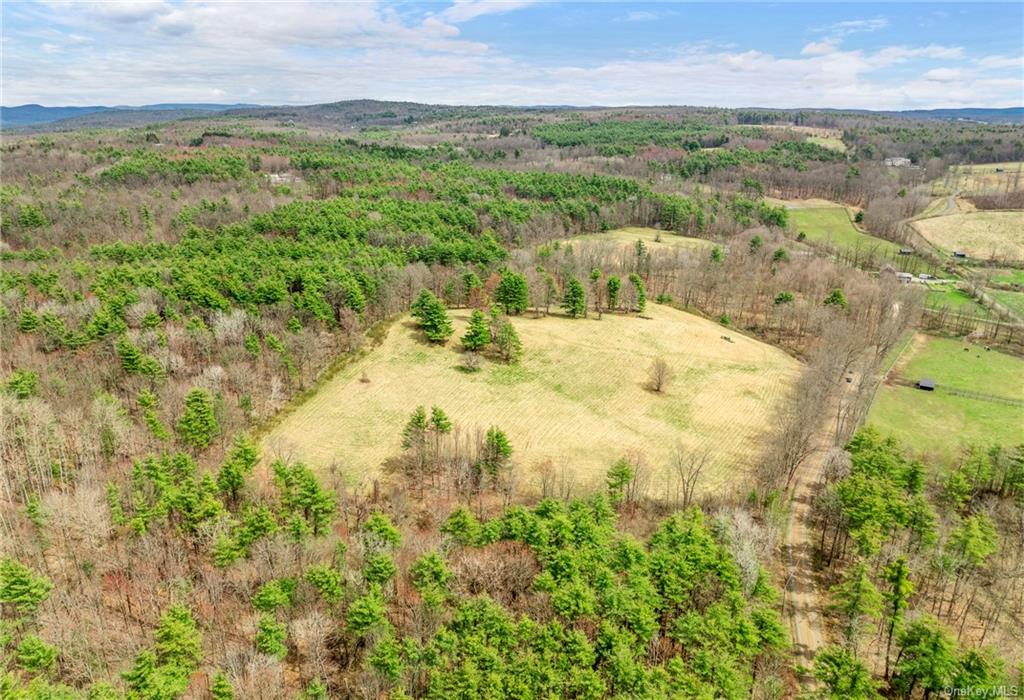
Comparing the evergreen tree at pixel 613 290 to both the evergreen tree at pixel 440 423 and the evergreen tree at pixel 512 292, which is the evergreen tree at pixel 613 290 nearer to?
the evergreen tree at pixel 512 292

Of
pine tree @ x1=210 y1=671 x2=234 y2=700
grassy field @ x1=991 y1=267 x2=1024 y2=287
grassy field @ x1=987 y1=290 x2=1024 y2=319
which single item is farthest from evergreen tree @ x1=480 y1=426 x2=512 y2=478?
grassy field @ x1=991 y1=267 x2=1024 y2=287

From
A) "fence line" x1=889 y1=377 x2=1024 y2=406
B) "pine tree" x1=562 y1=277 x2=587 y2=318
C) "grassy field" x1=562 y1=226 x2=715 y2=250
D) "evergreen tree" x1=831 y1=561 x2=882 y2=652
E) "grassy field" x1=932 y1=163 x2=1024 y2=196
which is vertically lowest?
"evergreen tree" x1=831 y1=561 x2=882 y2=652

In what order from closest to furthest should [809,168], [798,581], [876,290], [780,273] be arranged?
[798,581] → [876,290] → [780,273] → [809,168]

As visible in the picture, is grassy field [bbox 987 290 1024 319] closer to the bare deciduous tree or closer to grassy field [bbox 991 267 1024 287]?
grassy field [bbox 991 267 1024 287]

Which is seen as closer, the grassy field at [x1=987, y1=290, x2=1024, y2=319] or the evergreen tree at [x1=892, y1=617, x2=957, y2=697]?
the evergreen tree at [x1=892, y1=617, x2=957, y2=697]

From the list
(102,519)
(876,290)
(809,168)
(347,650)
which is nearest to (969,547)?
(347,650)

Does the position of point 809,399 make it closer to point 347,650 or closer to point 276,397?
point 347,650
